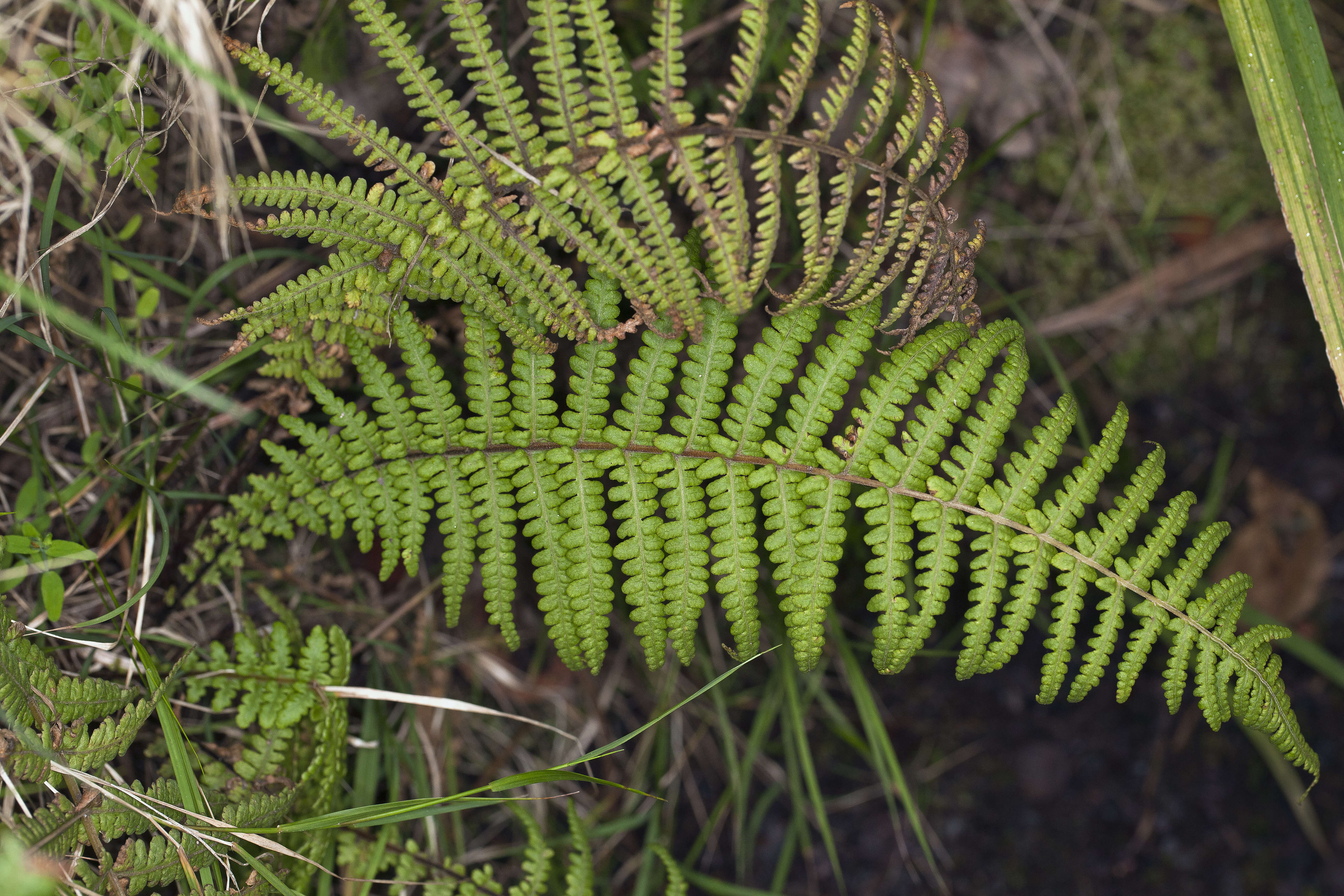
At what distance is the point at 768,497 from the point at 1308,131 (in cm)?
182

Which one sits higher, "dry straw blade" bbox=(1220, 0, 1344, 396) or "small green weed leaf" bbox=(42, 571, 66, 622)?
"dry straw blade" bbox=(1220, 0, 1344, 396)

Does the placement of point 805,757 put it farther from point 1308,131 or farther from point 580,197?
point 1308,131

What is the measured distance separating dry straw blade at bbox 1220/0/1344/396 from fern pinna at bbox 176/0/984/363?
97 centimetres

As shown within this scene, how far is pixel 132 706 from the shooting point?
7.16ft

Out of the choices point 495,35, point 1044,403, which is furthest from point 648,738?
point 495,35

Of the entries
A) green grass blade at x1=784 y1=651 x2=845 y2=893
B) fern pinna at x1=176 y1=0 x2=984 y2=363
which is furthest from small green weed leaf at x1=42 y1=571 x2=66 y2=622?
green grass blade at x1=784 y1=651 x2=845 y2=893

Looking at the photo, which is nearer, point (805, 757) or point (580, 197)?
point (580, 197)

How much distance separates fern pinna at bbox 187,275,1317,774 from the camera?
212cm

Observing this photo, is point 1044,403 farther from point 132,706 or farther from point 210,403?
point 132,706

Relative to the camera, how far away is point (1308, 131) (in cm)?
227

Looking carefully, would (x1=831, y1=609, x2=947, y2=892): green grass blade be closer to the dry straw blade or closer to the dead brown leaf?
the dry straw blade

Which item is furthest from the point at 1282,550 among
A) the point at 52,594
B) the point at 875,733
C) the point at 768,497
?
the point at 52,594

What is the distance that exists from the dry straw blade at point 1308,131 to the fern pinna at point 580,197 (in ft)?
3.19

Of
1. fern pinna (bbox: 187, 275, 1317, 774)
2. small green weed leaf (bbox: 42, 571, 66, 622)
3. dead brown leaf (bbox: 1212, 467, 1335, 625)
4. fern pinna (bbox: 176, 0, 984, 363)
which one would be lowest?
dead brown leaf (bbox: 1212, 467, 1335, 625)
